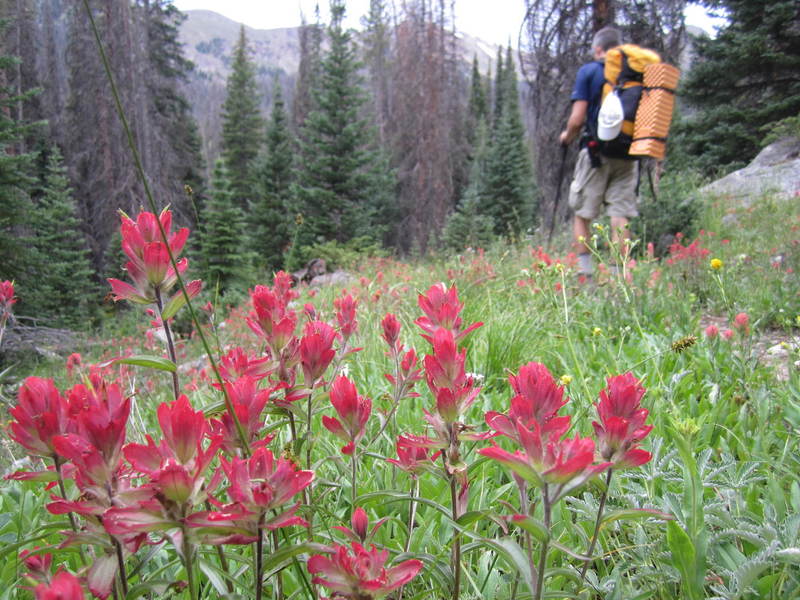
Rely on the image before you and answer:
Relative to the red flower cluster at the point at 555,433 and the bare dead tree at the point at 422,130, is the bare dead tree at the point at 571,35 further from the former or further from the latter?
the red flower cluster at the point at 555,433

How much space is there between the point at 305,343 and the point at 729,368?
217 centimetres

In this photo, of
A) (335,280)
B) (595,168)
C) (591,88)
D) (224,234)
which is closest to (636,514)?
(595,168)

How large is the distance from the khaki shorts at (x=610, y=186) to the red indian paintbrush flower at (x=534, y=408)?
515 centimetres

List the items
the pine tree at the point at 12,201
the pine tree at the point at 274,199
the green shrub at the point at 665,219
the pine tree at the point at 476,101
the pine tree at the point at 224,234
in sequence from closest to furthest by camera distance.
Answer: the green shrub at the point at 665,219, the pine tree at the point at 12,201, the pine tree at the point at 224,234, the pine tree at the point at 274,199, the pine tree at the point at 476,101

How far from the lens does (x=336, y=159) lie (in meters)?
17.5

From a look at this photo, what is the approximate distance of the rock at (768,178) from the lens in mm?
9047

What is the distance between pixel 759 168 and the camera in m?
10.8

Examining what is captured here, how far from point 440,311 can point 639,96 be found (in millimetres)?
5014

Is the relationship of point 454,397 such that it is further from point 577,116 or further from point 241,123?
point 241,123

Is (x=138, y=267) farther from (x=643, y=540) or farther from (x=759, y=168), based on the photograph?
(x=759, y=168)

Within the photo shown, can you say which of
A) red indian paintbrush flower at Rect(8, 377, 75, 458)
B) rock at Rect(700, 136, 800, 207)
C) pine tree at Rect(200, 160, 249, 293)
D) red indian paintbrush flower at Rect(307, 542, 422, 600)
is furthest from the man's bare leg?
pine tree at Rect(200, 160, 249, 293)

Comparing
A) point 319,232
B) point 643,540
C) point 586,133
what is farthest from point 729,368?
point 319,232

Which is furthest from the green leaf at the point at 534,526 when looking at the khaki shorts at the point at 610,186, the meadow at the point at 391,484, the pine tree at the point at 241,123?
the pine tree at the point at 241,123

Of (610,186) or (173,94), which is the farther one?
(173,94)
